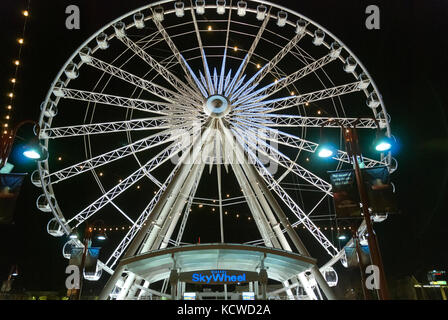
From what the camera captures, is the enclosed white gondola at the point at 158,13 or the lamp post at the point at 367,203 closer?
the lamp post at the point at 367,203

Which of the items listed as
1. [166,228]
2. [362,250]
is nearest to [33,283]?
[166,228]

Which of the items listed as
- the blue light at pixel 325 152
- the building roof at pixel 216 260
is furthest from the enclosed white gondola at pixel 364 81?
the building roof at pixel 216 260

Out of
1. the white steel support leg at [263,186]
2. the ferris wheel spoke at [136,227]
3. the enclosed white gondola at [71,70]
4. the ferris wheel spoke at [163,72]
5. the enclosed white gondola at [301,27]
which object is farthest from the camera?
the enclosed white gondola at [301,27]

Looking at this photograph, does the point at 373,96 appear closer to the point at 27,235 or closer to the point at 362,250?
the point at 362,250

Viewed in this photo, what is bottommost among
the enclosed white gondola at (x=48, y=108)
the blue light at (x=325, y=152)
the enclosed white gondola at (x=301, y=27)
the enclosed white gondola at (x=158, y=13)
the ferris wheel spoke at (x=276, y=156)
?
the blue light at (x=325, y=152)

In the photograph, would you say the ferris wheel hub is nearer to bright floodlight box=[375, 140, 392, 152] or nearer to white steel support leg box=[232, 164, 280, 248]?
white steel support leg box=[232, 164, 280, 248]

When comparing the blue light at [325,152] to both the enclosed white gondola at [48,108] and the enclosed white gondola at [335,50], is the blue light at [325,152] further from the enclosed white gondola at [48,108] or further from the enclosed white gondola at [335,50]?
the enclosed white gondola at [48,108]

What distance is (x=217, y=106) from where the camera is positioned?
18.4 meters

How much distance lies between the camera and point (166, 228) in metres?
18.9

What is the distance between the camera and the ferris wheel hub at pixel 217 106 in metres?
18.3

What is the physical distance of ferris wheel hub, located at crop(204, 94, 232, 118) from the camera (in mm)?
18297

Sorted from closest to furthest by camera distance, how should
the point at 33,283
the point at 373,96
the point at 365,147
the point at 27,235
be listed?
the point at 373,96, the point at 365,147, the point at 27,235, the point at 33,283

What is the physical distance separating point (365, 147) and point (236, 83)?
1769 centimetres

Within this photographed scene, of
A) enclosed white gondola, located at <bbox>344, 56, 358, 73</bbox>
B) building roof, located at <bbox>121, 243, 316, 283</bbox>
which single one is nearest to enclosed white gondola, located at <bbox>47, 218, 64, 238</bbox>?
building roof, located at <bbox>121, 243, 316, 283</bbox>
